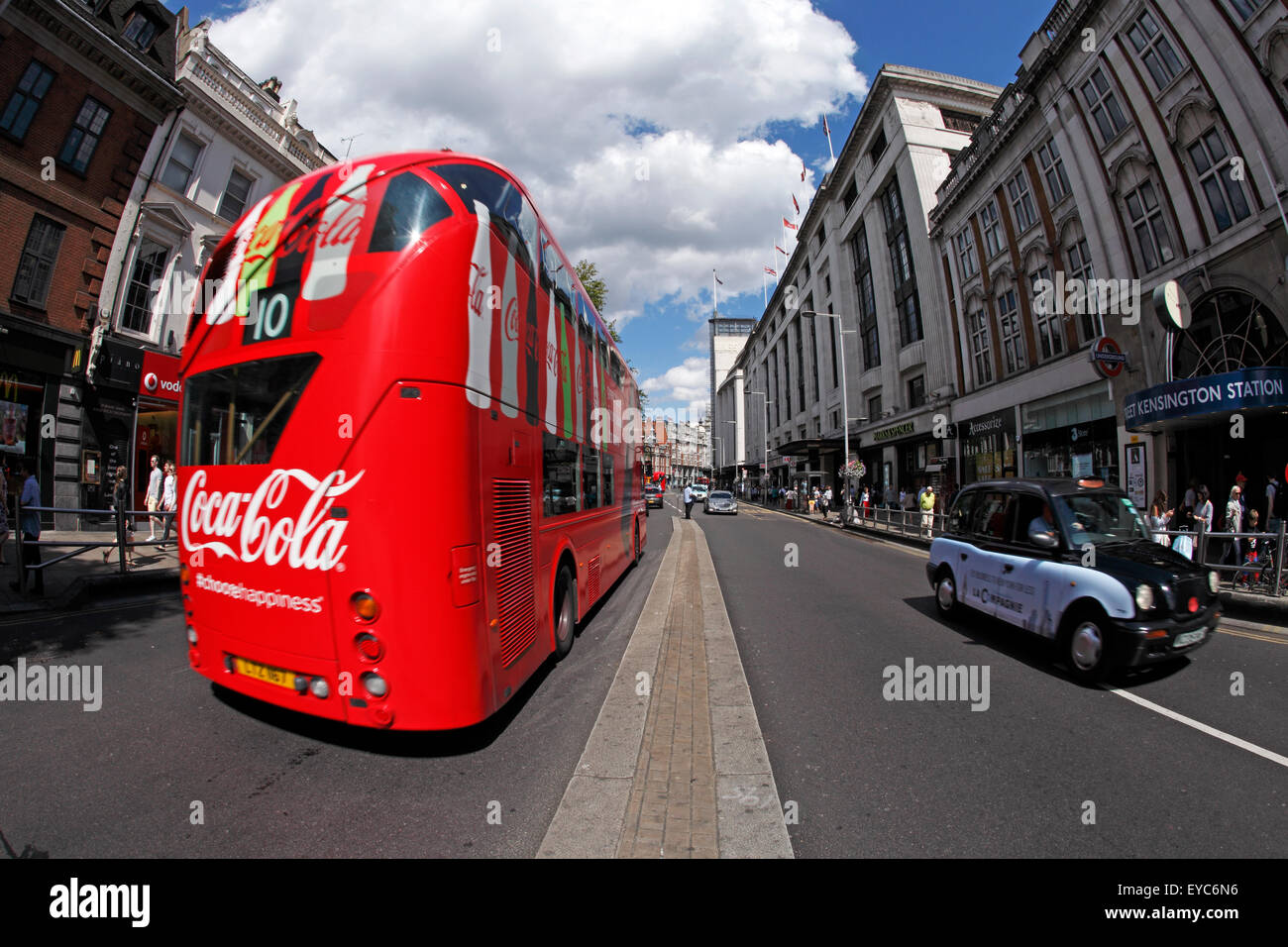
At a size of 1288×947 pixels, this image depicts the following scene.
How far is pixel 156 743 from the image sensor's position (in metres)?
3.82

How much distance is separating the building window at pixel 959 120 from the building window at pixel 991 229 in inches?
479

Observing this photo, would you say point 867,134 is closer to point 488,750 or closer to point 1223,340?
point 1223,340

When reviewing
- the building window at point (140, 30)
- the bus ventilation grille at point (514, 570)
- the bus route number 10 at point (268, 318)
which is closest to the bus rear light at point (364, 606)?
the bus ventilation grille at point (514, 570)

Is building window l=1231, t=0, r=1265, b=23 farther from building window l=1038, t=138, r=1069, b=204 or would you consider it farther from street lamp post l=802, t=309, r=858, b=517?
street lamp post l=802, t=309, r=858, b=517

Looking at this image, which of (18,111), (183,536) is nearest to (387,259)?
(183,536)

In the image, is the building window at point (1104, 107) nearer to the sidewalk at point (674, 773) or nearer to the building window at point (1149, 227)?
the building window at point (1149, 227)

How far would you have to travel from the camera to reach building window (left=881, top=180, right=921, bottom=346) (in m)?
32.8

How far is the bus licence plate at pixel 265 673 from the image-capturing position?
3624mm

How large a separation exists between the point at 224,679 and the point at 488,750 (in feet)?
6.16

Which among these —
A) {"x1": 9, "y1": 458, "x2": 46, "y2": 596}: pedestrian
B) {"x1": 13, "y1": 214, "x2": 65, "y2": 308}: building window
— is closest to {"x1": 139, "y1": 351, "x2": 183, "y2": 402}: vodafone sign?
{"x1": 13, "y1": 214, "x2": 65, "y2": 308}: building window

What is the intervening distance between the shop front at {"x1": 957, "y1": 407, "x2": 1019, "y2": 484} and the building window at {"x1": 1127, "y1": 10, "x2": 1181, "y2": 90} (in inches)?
449

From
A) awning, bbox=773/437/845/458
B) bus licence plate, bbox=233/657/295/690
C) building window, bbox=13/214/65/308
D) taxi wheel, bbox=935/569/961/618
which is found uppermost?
building window, bbox=13/214/65/308

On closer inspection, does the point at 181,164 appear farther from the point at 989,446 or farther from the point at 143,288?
the point at 989,446

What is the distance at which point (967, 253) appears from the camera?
26828mm
